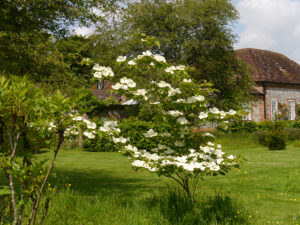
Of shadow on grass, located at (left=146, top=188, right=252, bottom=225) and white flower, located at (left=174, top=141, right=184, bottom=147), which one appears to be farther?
white flower, located at (left=174, top=141, right=184, bottom=147)

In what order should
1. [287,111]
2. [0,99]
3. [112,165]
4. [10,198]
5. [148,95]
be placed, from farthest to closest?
[287,111] → [112,165] → [148,95] → [10,198] → [0,99]

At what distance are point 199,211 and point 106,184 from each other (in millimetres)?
4739

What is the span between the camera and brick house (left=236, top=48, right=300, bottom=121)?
30.9 m

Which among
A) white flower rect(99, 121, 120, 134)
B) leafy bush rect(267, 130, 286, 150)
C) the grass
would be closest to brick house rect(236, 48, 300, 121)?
leafy bush rect(267, 130, 286, 150)

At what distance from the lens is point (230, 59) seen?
22.7 m

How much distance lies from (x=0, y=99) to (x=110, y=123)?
79.6 inches

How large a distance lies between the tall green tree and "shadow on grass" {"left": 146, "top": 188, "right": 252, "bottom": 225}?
16.2 m

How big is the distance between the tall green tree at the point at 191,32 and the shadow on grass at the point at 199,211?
16155 millimetres

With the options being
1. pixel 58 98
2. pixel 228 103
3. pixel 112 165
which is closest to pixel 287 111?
pixel 228 103

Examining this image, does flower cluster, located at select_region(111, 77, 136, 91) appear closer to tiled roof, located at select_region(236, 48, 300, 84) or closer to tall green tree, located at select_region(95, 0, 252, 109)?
tall green tree, located at select_region(95, 0, 252, 109)

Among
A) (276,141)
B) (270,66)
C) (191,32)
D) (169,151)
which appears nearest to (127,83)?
(169,151)

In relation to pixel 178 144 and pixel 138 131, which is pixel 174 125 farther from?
pixel 138 131

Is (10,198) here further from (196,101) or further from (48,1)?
(48,1)

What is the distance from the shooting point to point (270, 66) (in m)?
33.1
